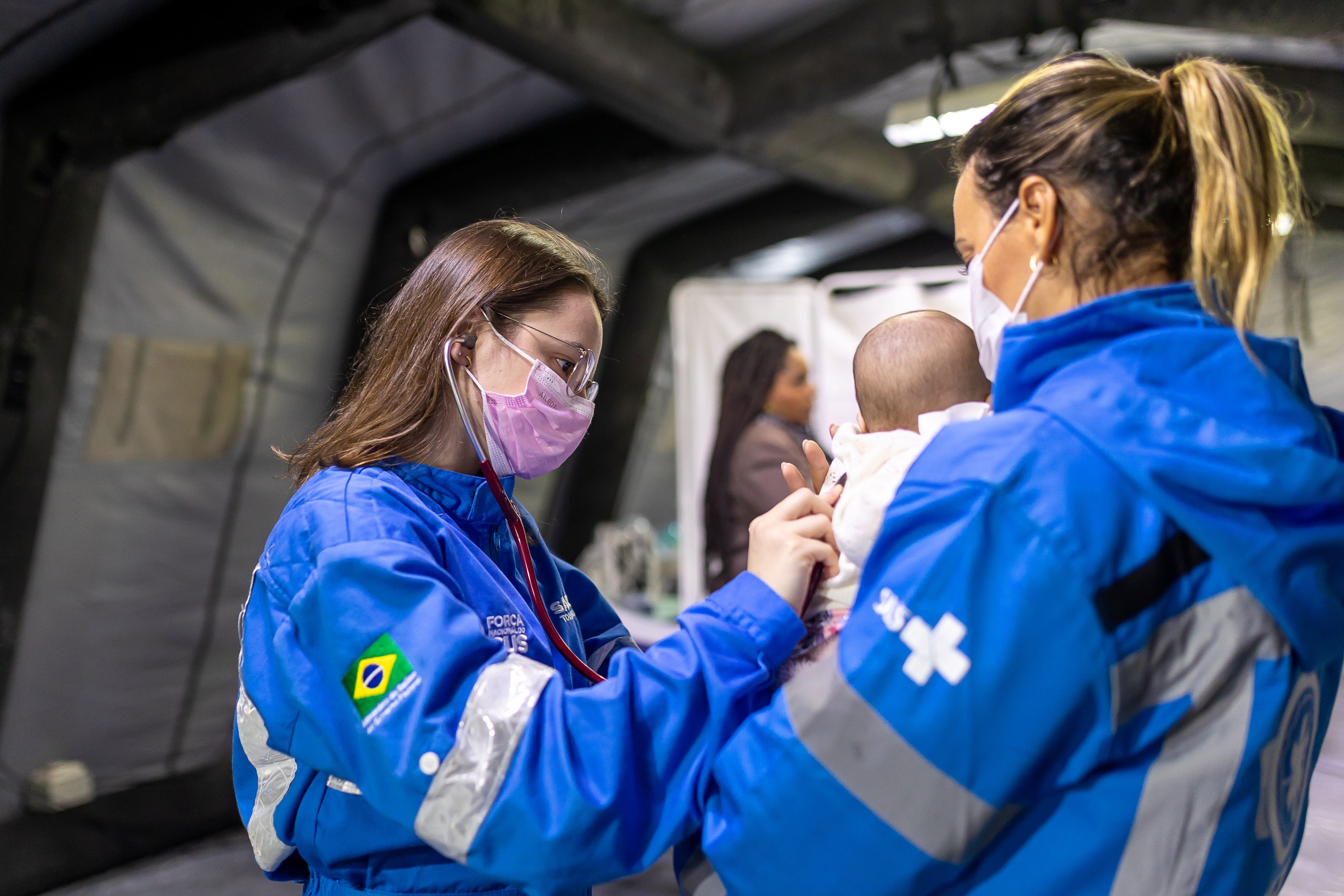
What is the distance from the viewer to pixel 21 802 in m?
3.37

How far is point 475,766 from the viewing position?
82 cm

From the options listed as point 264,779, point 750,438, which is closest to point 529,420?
point 264,779

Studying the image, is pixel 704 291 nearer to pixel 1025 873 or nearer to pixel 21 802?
pixel 21 802

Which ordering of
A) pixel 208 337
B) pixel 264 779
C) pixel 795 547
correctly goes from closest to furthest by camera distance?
pixel 795 547 → pixel 264 779 → pixel 208 337

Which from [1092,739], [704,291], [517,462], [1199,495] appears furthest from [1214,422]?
[704,291]

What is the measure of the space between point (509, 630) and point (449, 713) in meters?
0.18

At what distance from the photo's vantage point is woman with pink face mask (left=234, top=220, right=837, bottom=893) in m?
0.82

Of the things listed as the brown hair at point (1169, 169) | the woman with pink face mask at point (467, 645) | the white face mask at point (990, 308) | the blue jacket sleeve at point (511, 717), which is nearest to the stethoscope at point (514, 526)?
the woman with pink face mask at point (467, 645)

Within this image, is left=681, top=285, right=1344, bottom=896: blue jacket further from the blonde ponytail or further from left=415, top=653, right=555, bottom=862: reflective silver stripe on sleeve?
left=415, top=653, right=555, bottom=862: reflective silver stripe on sleeve

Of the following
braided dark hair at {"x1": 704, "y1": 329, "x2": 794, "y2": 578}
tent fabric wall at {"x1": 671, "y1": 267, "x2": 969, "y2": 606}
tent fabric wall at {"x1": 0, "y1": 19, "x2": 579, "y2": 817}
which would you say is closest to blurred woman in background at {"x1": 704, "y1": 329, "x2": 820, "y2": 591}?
braided dark hair at {"x1": 704, "y1": 329, "x2": 794, "y2": 578}

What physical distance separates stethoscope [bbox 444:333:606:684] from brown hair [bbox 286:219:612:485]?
1 cm

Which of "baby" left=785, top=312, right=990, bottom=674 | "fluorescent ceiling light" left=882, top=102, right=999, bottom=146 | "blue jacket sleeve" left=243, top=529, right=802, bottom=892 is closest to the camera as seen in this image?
"blue jacket sleeve" left=243, top=529, right=802, bottom=892

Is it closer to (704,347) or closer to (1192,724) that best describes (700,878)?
(1192,724)

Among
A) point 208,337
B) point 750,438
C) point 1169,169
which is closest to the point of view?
point 1169,169
